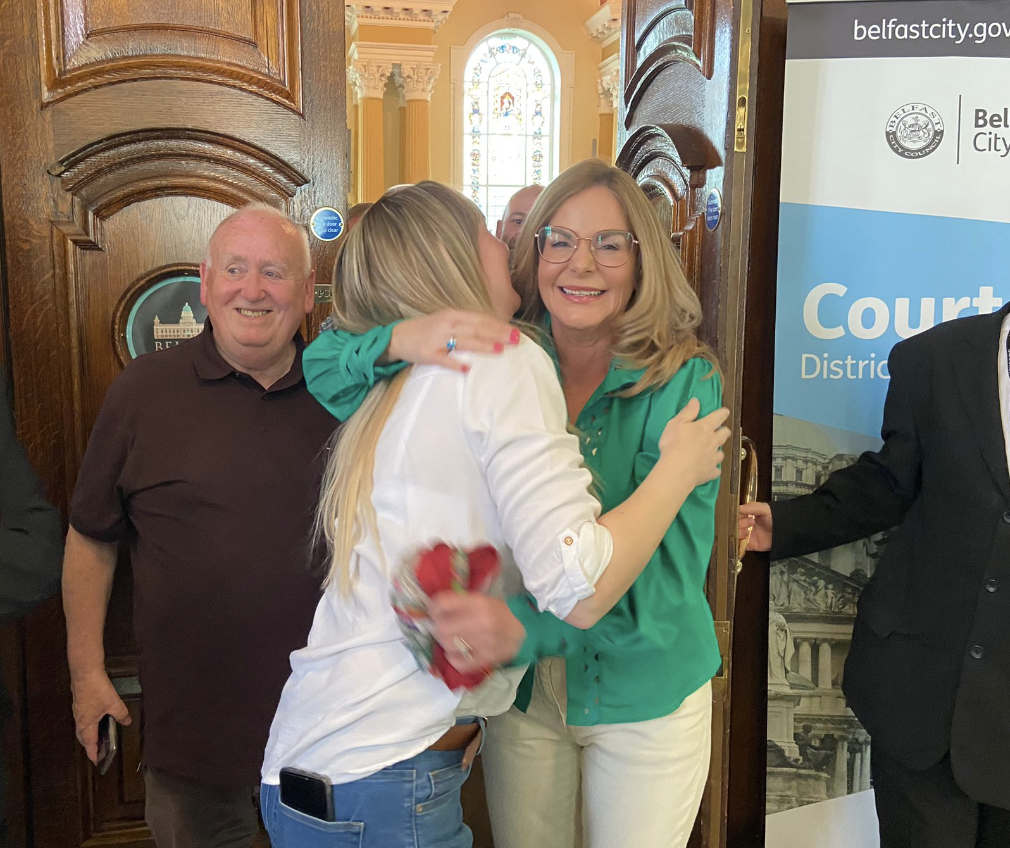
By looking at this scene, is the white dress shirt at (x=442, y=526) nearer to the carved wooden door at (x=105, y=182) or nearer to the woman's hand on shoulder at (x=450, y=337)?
the woman's hand on shoulder at (x=450, y=337)

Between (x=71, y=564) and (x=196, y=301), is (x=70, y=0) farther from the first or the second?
(x=71, y=564)

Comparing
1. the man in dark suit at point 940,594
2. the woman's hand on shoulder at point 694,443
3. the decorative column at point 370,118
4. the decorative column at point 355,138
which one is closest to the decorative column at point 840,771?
the man in dark suit at point 940,594

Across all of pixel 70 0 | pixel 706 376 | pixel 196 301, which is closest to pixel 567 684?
pixel 706 376

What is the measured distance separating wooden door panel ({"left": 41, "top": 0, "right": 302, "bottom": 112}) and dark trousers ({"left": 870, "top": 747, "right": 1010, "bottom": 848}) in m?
2.03

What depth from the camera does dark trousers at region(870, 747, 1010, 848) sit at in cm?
175

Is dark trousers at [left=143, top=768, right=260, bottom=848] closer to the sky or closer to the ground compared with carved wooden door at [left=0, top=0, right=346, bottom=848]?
closer to the ground

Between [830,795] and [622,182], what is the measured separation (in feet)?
5.24

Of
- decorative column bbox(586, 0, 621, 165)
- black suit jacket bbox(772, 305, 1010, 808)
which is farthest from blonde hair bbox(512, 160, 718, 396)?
decorative column bbox(586, 0, 621, 165)

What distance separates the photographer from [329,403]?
55.1 inches

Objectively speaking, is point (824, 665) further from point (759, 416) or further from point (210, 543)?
point (210, 543)

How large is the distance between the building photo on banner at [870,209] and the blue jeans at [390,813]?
4.16 feet

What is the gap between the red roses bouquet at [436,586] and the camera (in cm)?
99

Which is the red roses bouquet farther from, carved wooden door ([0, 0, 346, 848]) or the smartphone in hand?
carved wooden door ([0, 0, 346, 848])

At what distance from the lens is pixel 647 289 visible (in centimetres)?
147
